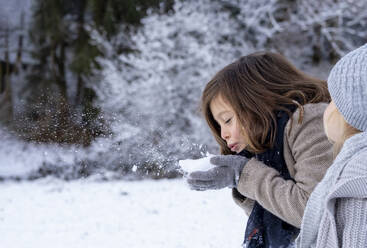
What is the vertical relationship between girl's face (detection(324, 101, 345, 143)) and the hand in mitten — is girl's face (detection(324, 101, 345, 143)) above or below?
above

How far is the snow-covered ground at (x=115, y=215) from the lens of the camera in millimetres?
4879

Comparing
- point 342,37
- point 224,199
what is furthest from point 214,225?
point 342,37

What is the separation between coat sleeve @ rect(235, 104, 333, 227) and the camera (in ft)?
5.27

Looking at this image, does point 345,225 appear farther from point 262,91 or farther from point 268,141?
point 262,91

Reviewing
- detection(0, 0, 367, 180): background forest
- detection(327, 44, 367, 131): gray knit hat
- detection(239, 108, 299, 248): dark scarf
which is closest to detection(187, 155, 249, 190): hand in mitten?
detection(239, 108, 299, 248): dark scarf

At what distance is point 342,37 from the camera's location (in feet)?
36.7

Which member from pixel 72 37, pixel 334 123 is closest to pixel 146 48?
pixel 72 37

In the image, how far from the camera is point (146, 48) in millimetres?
9289

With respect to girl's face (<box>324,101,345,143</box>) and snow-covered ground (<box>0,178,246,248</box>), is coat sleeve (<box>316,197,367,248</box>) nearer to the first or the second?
girl's face (<box>324,101,345,143</box>)

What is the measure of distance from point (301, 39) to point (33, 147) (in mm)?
7967

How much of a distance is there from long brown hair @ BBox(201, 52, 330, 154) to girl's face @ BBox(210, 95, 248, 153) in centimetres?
3

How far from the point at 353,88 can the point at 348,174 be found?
0.27 metres

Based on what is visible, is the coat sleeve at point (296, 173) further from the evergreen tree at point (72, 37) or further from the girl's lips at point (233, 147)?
the evergreen tree at point (72, 37)

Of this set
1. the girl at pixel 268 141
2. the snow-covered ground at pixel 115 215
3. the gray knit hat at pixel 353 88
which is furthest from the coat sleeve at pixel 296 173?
the snow-covered ground at pixel 115 215
